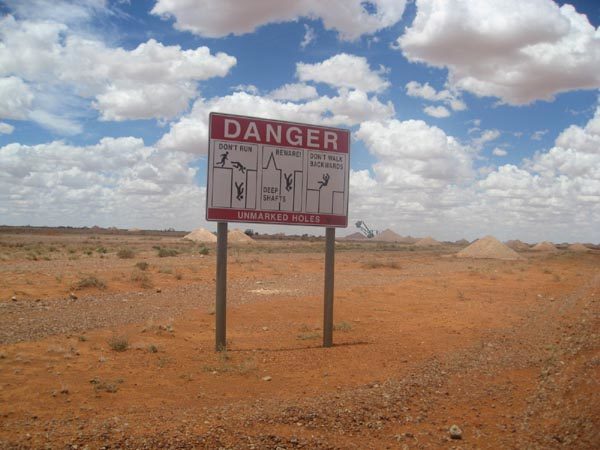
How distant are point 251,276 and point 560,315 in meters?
14.1

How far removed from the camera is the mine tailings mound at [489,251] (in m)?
49.7

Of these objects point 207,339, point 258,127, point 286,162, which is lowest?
point 207,339

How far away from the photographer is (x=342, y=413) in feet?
19.5

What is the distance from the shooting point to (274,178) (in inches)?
375

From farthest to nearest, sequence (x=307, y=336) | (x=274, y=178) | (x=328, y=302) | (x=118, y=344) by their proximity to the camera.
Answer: (x=307, y=336), (x=328, y=302), (x=274, y=178), (x=118, y=344)

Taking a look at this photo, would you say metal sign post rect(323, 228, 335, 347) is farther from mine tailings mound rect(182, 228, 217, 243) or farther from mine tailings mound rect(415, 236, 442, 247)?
mine tailings mound rect(415, 236, 442, 247)

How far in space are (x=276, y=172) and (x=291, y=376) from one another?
152 inches

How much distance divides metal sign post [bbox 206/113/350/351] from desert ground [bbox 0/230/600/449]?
1449mm

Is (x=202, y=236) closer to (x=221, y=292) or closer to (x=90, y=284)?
(x=90, y=284)

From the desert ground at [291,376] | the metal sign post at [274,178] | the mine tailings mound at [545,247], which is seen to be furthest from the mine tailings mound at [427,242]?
the metal sign post at [274,178]

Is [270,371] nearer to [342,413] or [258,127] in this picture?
[342,413]

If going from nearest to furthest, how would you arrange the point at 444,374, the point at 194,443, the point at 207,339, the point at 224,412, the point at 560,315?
1. the point at 194,443
2. the point at 224,412
3. the point at 444,374
4. the point at 207,339
5. the point at 560,315

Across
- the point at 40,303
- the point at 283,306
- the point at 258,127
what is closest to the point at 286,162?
the point at 258,127

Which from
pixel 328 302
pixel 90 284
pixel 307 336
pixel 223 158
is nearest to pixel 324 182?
pixel 223 158
